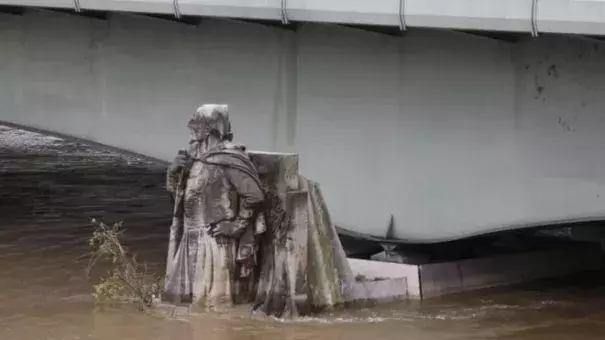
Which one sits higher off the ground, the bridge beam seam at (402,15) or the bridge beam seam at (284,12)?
the bridge beam seam at (284,12)

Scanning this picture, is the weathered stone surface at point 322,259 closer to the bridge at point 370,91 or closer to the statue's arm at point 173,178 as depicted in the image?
the statue's arm at point 173,178

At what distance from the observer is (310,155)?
48.6 feet

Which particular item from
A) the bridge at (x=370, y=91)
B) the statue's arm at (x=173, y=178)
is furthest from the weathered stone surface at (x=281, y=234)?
the bridge at (x=370, y=91)

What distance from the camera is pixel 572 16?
11422mm

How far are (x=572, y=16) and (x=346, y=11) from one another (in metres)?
2.88

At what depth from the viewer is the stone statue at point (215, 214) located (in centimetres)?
1176

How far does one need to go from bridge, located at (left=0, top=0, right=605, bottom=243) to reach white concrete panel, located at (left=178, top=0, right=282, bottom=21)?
0.06 ft

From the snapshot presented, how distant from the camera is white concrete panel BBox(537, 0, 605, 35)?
1128cm

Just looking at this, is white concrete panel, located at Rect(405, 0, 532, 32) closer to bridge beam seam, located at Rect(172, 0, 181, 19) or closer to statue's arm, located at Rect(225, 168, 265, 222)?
statue's arm, located at Rect(225, 168, 265, 222)

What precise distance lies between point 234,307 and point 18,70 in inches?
280

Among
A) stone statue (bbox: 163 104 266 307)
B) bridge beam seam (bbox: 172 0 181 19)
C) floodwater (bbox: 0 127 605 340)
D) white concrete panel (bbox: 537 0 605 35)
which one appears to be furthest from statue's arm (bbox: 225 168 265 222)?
white concrete panel (bbox: 537 0 605 35)

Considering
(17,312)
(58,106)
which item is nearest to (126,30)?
(58,106)

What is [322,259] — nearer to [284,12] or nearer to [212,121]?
[212,121]

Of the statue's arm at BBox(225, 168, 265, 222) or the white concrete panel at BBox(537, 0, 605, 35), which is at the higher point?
the white concrete panel at BBox(537, 0, 605, 35)
